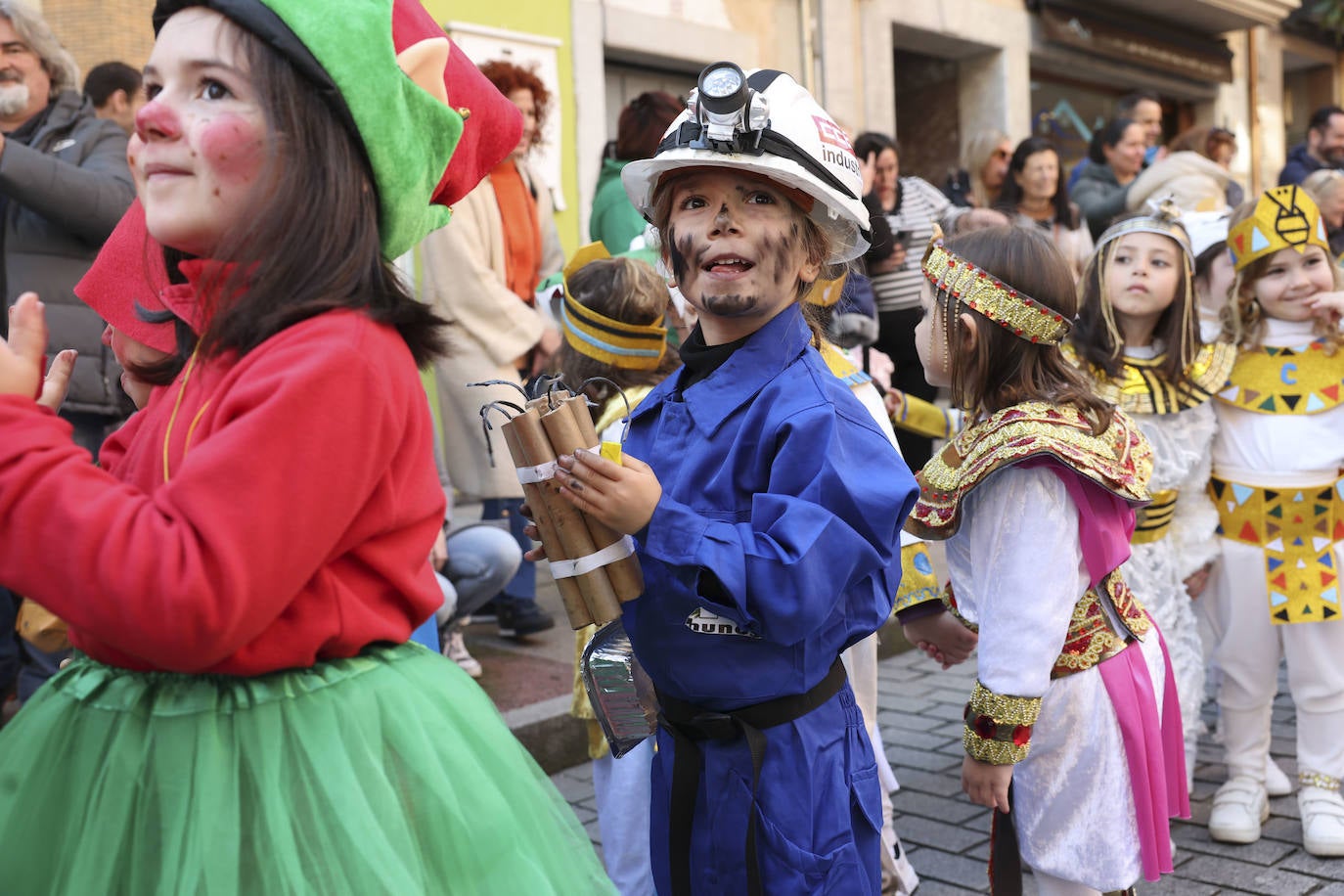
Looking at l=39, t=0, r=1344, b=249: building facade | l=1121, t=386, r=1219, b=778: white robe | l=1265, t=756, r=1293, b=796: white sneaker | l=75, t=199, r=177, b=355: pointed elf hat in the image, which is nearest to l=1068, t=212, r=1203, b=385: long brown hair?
l=1121, t=386, r=1219, b=778: white robe

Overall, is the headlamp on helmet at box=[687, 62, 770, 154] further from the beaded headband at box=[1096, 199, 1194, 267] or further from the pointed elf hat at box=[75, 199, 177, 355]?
the beaded headband at box=[1096, 199, 1194, 267]

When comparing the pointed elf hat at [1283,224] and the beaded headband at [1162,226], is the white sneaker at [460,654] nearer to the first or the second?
the beaded headband at [1162,226]

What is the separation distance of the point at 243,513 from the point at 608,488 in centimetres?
57

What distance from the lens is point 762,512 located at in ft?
6.26

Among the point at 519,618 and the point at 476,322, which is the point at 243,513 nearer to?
the point at 476,322

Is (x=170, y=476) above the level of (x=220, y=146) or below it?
below

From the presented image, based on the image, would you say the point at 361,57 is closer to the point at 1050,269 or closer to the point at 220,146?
the point at 220,146

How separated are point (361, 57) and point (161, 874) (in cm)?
97

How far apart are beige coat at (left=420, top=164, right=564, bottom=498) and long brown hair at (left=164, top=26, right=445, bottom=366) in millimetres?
3562

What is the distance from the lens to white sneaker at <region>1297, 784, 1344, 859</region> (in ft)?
12.1

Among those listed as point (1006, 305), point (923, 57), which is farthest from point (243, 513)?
point (923, 57)

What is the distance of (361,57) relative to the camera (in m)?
1.52

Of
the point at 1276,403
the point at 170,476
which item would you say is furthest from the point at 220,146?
the point at 1276,403

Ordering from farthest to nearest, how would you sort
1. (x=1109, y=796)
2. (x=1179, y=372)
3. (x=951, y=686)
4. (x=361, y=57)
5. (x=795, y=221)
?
1. (x=951, y=686)
2. (x=1179, y=372)
3. (x=1109, y=796)
4. (x=795, y=221)
5. (x=361, y=57)
